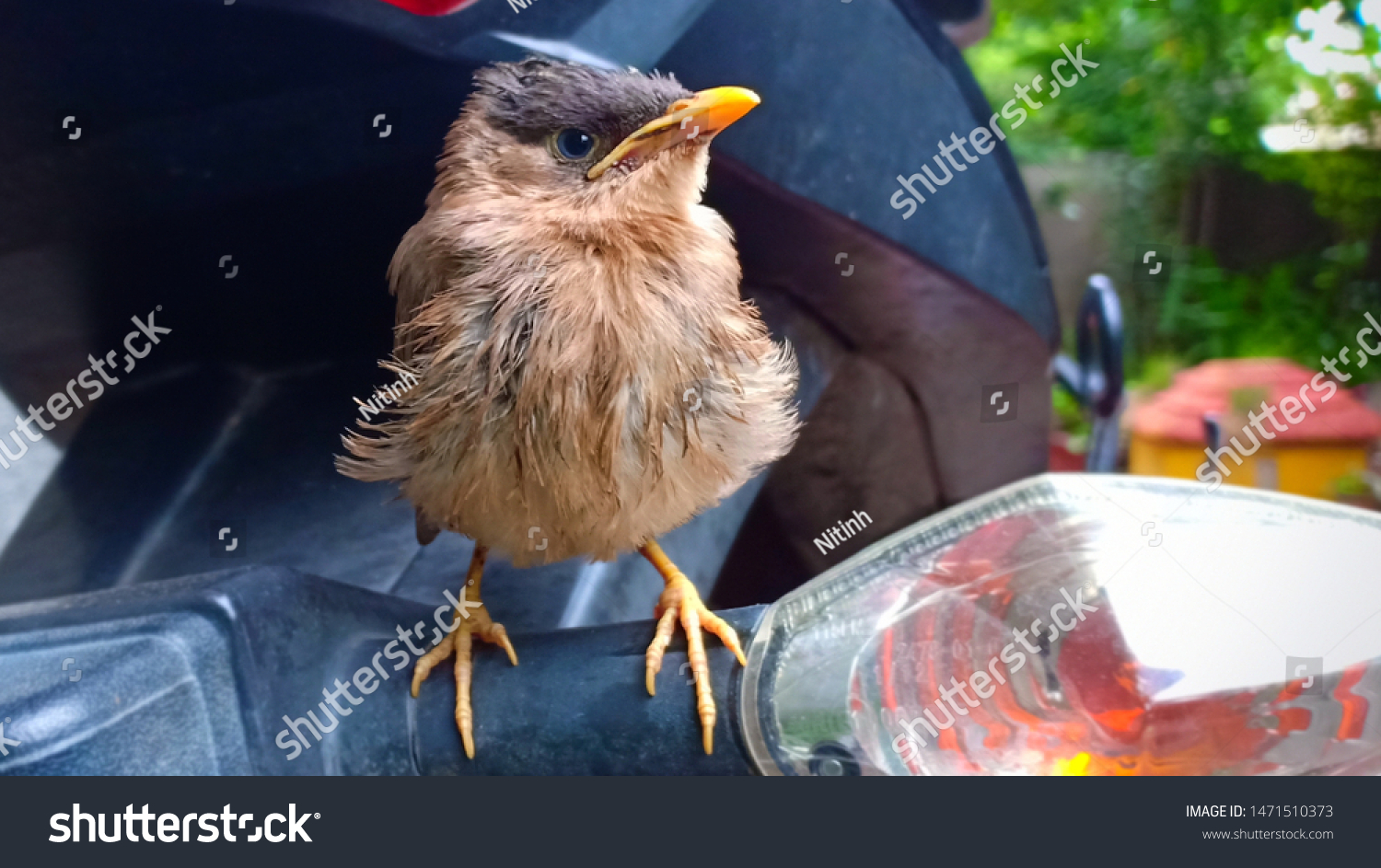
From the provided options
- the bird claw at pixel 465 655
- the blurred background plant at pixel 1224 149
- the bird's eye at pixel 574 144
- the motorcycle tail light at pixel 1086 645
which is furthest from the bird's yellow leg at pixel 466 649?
the blurred background plant at pixel 1224 149

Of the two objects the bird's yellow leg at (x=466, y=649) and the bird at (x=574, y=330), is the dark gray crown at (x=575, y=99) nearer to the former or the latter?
the bird at (x=574, y=330)

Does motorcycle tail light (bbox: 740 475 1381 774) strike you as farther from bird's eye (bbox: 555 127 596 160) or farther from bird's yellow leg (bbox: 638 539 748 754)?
bird's eye (bbox: 555 127 596 160)

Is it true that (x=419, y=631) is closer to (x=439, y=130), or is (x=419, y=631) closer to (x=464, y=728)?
(x=464, y=728)

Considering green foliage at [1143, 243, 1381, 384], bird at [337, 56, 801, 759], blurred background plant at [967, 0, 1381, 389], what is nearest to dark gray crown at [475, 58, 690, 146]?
bird at [337, 56, 801, 759]

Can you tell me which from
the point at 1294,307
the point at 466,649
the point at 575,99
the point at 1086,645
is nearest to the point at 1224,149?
the point at 1294,307

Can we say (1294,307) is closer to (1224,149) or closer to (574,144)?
(1224,149)

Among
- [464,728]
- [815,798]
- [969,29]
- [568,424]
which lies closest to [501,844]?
[464,728]
